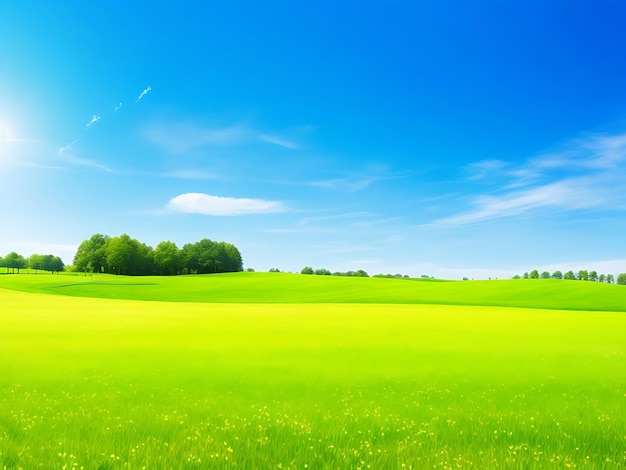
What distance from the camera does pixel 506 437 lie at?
943 cm

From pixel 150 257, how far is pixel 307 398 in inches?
5959

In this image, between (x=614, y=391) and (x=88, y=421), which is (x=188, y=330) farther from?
(x=614, y=391)

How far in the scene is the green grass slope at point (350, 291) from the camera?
6925 cm

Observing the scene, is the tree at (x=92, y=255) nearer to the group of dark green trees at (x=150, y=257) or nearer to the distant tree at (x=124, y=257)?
the group of dark green trees at (x=150, y=257)

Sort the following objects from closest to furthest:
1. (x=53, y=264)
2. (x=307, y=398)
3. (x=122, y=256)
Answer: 1. (x=307, y=398)
2. (x=122, y=256)
3. (x=53, y=264)

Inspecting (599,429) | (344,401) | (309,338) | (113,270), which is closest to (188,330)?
(309,338)

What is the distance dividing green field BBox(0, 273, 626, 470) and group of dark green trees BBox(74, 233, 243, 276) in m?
130

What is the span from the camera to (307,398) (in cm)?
1190

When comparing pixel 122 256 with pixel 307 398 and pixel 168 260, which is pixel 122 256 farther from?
pixel 307 398

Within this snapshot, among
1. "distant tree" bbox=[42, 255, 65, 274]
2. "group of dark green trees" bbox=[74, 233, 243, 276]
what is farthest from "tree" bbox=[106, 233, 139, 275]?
"distant tree" bbox=[42, 255, 65, 274]

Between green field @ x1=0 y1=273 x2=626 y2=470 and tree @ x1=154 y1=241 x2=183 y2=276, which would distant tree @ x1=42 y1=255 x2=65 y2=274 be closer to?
tree @ x1=154 y1=241 x2=183 y2=276

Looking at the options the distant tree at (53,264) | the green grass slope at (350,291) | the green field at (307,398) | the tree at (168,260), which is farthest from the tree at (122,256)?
the green field at (307,398)

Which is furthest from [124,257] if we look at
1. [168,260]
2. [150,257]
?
[168,260]

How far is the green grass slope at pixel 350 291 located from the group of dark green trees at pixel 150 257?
48.6m
